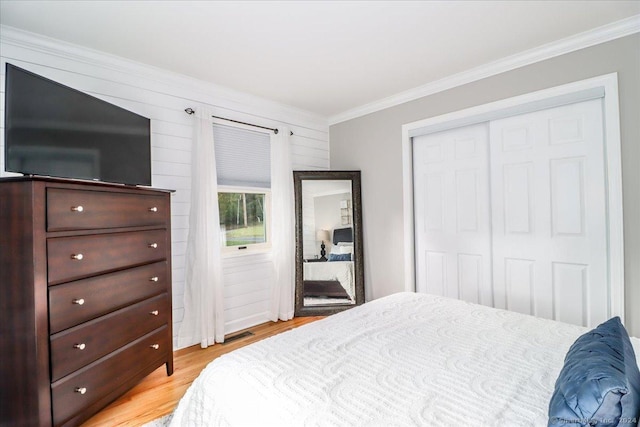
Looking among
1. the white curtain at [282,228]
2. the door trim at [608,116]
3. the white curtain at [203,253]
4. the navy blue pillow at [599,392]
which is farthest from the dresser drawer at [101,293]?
the door trim at [608,116]

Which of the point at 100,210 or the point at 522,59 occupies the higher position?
the point at 522,59

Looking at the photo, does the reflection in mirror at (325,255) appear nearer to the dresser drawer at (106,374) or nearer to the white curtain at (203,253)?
the white curtain at (203,253)

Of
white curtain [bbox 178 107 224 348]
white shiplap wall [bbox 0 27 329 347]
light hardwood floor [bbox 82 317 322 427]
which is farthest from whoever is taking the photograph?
white curtain [bbox 178 107 224 348]

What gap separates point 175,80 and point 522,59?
300cm

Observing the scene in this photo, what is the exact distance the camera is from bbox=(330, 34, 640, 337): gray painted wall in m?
2.23

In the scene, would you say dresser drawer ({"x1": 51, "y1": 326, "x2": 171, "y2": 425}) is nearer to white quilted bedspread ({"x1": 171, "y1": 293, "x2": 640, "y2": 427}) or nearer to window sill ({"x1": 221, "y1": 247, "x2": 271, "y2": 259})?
white quilted bedspread ({"x1": 171, "y1": 293, "x2": 640, "y2": 427})

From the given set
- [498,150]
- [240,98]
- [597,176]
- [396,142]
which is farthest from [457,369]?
[240,98]

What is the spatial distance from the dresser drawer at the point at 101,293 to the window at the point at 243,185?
1072mm

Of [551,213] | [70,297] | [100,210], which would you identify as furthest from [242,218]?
[551,213]

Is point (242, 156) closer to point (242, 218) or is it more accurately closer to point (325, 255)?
point (242, 218)

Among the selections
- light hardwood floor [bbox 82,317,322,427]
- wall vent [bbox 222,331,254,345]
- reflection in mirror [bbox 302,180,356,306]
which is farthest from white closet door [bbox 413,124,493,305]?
light hardwood floor [bbox 82,317,322,427]

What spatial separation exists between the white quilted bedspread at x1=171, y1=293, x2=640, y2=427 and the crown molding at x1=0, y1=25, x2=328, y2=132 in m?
2.50

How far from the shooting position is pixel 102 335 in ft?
6.24

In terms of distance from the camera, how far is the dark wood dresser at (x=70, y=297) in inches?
61.8
